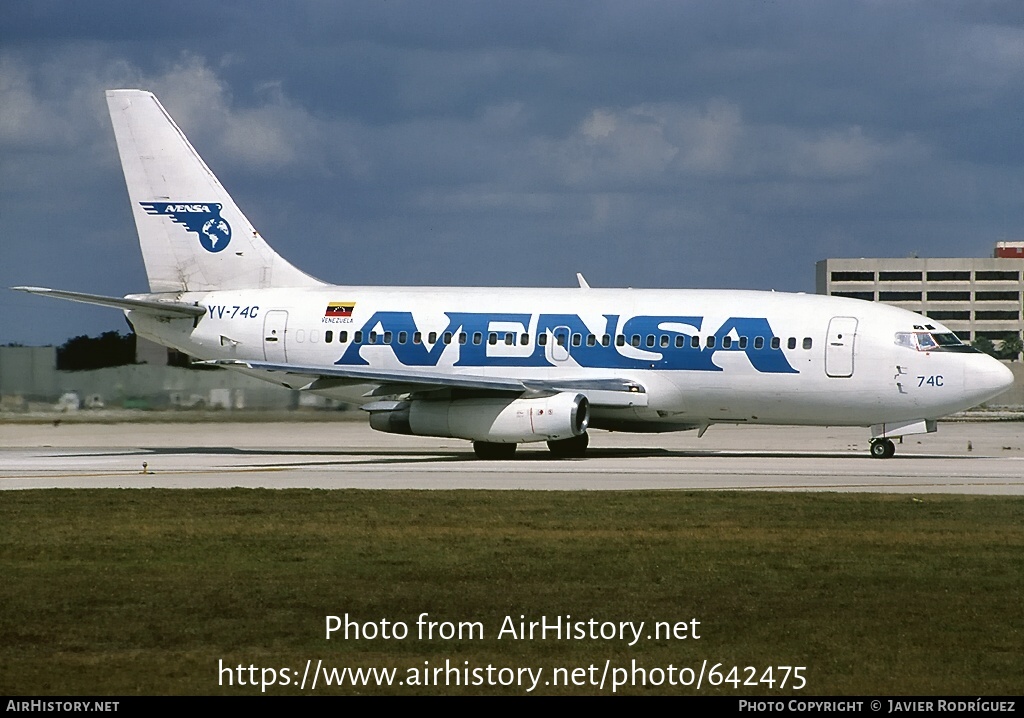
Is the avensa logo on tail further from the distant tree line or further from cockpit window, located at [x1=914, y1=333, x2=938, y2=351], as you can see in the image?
cockpit window, located at [x1=914, y1=333, x2=938, y2=351]

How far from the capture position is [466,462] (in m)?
33.8

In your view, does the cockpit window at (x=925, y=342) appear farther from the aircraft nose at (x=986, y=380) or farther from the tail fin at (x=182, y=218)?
the tail fin at (x=182, y=218)

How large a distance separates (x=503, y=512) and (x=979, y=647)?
1032 centimetres

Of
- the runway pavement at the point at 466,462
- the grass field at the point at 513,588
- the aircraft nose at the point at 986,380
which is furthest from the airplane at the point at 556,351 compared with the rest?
the grass field at the point at 513,588

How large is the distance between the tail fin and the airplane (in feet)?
0.21

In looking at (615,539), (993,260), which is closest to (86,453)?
(615,539)

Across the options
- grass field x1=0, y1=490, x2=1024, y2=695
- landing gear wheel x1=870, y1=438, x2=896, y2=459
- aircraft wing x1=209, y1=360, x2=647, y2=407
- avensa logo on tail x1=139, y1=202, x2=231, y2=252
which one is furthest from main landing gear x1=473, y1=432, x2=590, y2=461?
grass field x1=0, y1=490, x2=1024, y2=695

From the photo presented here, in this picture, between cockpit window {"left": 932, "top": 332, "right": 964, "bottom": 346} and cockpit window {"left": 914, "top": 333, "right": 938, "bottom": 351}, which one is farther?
cockpit window {"left": 932, "top": 332, "right": 964, "bottom": 346}

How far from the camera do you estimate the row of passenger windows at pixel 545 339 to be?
3434 centimetres

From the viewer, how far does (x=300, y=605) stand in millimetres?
13969

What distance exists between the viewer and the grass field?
11484 millimetres

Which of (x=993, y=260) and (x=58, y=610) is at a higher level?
(x=993, y=260)
